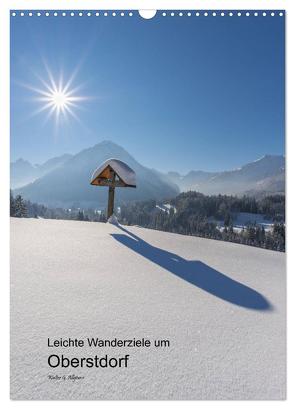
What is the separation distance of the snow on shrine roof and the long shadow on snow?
190 centimetres

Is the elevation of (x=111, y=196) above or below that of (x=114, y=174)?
below

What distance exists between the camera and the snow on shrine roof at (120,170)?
6371 mm

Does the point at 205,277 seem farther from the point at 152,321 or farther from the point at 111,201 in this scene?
the point at 111,201

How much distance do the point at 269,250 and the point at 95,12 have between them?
4690 millimetres

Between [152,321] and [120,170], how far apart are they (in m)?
4.39

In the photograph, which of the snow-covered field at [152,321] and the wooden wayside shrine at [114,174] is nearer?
the snow-covered field at [152,321]

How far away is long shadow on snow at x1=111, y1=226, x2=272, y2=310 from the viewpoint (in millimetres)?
2963

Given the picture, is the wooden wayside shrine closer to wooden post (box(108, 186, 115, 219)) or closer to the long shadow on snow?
wooden post (box(108, 186, 115, 219))

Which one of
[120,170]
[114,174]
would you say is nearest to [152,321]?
[120,170]

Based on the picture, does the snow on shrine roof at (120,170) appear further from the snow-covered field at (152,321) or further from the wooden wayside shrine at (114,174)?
the snow-covered field at (152,321)

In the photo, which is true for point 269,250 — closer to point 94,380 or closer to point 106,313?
point 106,313

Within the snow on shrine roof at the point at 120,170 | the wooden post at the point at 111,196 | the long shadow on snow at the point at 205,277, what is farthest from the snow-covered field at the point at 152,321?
the wooden post at the point at 111,196

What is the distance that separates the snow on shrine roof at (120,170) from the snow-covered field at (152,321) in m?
2.53

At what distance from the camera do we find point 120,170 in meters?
6.39
